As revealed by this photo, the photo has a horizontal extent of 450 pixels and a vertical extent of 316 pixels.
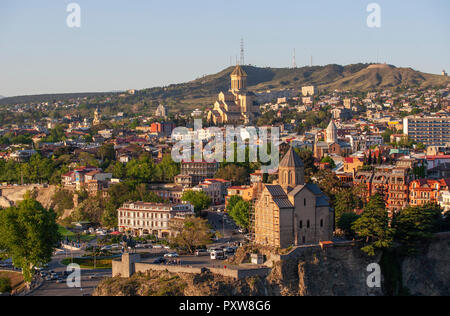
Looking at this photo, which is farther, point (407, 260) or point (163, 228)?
point (163, 228)

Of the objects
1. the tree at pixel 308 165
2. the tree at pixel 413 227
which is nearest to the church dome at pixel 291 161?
the tree at pixel 413 227

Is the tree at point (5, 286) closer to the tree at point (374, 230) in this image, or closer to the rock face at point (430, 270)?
the tree at point (374, 230)

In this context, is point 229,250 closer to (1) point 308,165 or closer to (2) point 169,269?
(2) point 169,269

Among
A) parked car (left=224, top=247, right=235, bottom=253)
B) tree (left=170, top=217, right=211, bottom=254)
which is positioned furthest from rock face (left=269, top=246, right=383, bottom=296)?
tree (left=170, top=217, right=211, bottom=254)

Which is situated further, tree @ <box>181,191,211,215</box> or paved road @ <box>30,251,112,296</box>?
tree @ <box>181,191,211,215</box>

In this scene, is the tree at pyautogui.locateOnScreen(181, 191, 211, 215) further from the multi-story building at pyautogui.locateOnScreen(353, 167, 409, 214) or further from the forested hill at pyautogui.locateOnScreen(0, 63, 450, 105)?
the forested hill at pyautogui.locateOnScreen(0, 63, 450, 105)
